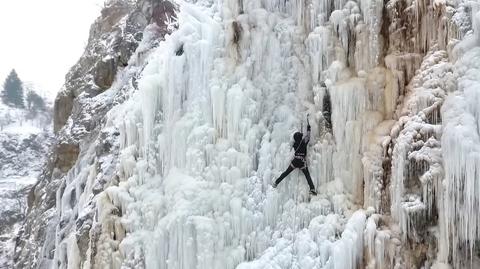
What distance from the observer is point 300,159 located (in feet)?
28.0

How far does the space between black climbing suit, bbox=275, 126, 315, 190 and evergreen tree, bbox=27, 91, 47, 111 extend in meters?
60.9

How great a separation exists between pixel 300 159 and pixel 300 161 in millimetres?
34

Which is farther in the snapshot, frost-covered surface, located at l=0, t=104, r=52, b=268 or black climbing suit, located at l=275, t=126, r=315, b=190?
frost-covered surface, located at l=0, t=104, r=52, b=268

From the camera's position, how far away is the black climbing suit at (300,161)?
28.0 ft

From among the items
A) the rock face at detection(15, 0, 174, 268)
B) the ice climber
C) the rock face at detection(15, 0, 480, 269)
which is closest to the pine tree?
the rock face at detection(15, 0, 174, 268)

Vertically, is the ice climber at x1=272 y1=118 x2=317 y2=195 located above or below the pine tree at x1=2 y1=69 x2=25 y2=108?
below

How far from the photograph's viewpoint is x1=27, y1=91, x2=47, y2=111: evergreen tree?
214 ft

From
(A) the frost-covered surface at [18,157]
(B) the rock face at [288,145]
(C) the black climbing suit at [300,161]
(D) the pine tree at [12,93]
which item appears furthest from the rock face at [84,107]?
(D) the pine tree at [12,93]

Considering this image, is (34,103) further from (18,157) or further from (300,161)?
(300,161)

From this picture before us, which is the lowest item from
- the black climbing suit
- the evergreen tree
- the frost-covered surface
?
the frost-covered surface

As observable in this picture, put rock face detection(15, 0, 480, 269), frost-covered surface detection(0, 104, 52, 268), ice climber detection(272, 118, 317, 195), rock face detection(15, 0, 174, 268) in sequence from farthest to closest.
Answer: frost-covered surface detection(0, 104, 52, 268), rock face detection(15, 0, 174, 268), ice climber detection(272, 118, 317, 195), rock face detection(15, 0, 480, 269)

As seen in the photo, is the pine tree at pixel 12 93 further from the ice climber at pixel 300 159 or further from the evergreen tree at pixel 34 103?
the ice climber at pixel 300 159

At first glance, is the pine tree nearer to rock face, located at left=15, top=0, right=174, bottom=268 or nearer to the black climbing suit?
rock face, located at left=15, top=0, right=174, bottom=268

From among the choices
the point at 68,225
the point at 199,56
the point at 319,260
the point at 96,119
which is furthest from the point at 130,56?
the point at 319,260
